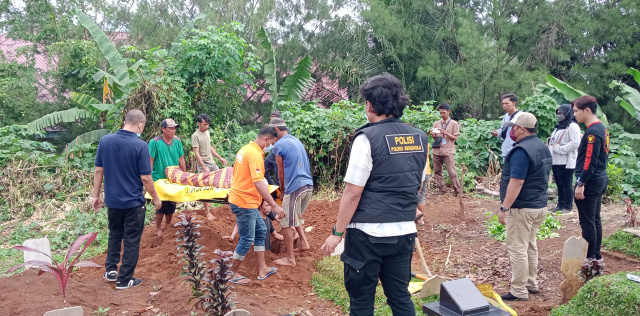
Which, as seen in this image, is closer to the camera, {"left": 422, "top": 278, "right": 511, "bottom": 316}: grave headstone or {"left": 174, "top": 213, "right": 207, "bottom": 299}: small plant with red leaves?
{"left": 422, "top": 278, "right": 511, "bottom": 316}: grave headstone

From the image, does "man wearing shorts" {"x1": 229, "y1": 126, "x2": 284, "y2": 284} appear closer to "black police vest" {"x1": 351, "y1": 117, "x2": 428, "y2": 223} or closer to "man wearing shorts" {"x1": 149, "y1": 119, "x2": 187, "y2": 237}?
"man wearing shorts" {"x1": 149, "y1": 119, "x2": 187, "y2": 237}

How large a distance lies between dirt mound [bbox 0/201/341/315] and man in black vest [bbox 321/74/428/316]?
154cm

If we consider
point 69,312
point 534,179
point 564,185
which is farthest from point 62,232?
point 564,185

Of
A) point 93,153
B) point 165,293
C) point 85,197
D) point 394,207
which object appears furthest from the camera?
point 93,153

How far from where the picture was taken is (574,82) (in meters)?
16.6

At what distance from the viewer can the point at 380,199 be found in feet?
10.6

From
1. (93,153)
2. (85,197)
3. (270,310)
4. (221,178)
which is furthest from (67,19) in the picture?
(270,310)

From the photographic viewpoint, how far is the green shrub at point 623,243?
6.31 metres

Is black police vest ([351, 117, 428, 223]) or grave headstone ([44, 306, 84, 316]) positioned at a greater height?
black police vest ([351, 117, 428, 223])

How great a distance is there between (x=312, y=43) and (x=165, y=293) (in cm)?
1656

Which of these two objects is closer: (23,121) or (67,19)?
(23,121)

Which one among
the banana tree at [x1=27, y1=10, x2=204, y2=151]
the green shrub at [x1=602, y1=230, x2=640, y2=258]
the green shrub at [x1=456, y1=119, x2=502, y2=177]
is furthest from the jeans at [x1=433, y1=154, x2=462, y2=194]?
the banana tree at [x1=27, y1=10, x2=204, y2=151]

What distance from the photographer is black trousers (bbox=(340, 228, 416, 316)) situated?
322 centimetres

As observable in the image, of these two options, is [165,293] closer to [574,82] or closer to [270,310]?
[270,310]
